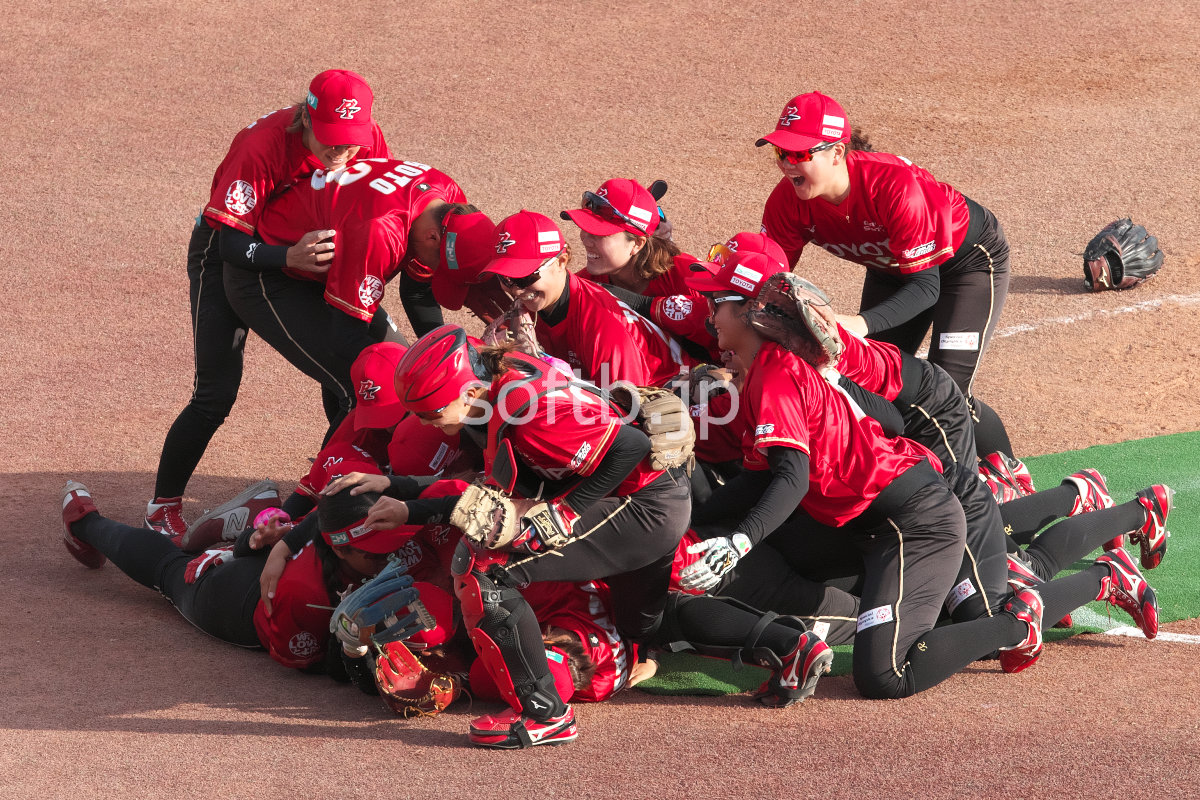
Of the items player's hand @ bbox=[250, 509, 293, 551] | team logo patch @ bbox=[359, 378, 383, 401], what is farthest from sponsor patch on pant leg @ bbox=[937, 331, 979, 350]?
player's hand @ bbox=[250, 509, 293, 551]

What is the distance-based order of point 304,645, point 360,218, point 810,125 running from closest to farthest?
point 304,645 < point 360,218 < point 810,125

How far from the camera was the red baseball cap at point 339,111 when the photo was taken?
5.16 m

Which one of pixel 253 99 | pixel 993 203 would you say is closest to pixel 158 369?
pixel 253 99

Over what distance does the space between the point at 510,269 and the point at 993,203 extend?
6022 mm

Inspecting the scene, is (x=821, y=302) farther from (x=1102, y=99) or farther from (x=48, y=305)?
(x=1102, y=99)

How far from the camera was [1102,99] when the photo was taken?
1137cm

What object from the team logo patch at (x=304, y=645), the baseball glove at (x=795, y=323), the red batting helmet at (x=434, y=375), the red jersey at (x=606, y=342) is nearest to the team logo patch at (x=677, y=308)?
the red jersey at (x=606, y=342)

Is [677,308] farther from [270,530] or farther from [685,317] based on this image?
[270,530]

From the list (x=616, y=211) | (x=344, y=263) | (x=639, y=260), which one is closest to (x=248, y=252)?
(x=344, y=263)

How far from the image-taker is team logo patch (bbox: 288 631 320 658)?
4.50 metres

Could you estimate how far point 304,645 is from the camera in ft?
14.8

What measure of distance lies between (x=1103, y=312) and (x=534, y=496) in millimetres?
5312

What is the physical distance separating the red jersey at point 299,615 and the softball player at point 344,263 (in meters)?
1.08

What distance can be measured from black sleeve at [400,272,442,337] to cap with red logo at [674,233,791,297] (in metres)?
1.42
